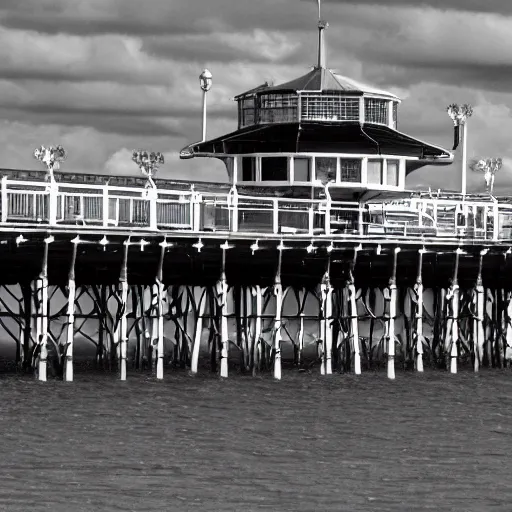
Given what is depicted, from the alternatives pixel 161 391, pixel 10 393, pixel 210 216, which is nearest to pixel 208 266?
pixel 210 216

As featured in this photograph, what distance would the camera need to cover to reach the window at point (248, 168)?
62094 millimetres

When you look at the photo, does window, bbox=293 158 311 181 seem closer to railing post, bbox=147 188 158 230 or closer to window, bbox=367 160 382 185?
window, bbox=367 160 382 185

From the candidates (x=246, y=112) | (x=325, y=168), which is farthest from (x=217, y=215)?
(x=246, y=112)

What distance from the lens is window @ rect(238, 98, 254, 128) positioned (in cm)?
6316

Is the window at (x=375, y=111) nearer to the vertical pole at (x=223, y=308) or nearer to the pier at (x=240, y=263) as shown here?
the pier at (x=240, y=263)

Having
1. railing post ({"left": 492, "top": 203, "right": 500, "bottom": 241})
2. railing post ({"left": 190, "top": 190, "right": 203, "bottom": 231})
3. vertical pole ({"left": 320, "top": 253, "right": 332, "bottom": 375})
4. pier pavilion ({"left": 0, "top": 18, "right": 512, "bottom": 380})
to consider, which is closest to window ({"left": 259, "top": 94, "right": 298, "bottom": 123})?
pier pavilion ({"left": 0, "top": 18, "right": 512, "bottom": 380})

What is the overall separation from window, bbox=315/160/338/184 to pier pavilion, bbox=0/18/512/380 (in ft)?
0.26

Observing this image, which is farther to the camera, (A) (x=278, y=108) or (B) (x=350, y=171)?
(A) (x=278, y=108)

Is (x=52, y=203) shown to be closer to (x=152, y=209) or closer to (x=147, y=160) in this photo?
(x=152, y=209)

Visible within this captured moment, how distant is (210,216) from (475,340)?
11.9m

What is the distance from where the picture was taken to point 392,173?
62594 millimetres

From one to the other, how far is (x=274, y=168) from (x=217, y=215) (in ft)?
27.7

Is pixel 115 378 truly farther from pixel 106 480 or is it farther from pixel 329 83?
pixel 106 480

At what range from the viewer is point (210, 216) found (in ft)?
176
